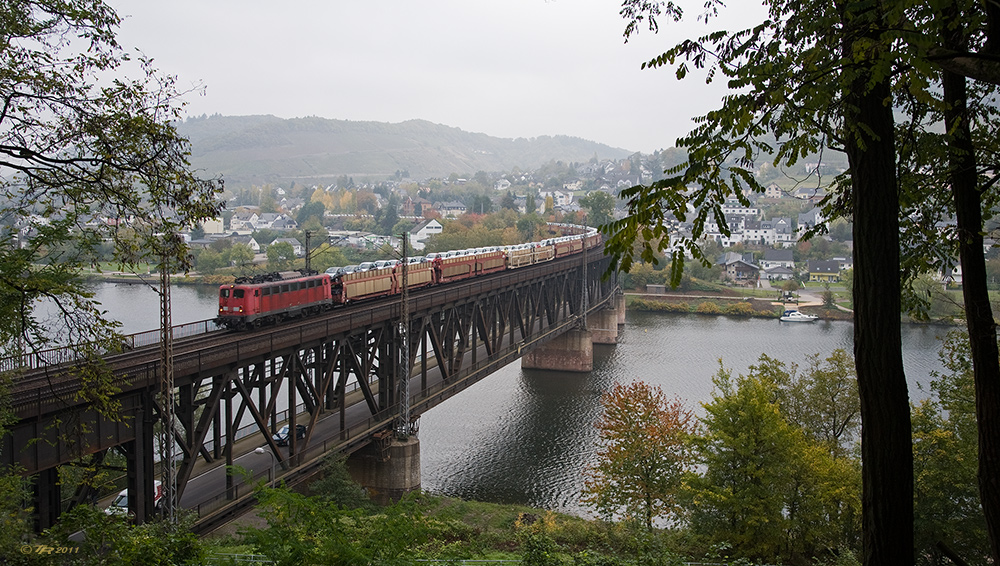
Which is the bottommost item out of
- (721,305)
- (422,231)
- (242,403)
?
(721,305)

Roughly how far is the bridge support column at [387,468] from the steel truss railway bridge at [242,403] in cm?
11

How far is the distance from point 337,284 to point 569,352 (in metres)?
33.4

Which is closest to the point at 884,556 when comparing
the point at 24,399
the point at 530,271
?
the point at 24,399

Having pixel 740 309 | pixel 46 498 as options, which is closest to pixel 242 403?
pixel 46 498

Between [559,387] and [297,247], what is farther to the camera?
[297,247]

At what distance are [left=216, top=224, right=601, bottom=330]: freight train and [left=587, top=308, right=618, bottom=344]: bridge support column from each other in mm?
18359

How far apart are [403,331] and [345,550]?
77.4 ft

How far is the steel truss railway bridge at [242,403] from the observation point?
16547 millimetres

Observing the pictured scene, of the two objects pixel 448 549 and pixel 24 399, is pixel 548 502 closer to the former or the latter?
pixel 448 549

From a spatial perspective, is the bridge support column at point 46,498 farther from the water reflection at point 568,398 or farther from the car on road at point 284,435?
the water reflection at point 568,398

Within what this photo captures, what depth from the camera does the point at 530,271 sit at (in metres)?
55.6

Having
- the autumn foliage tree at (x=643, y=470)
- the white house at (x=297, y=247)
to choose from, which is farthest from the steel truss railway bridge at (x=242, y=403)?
the white house at (x=297, y=247)

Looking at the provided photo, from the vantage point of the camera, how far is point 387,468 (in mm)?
31547

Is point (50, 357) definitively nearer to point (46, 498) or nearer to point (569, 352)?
point (46, 498)
